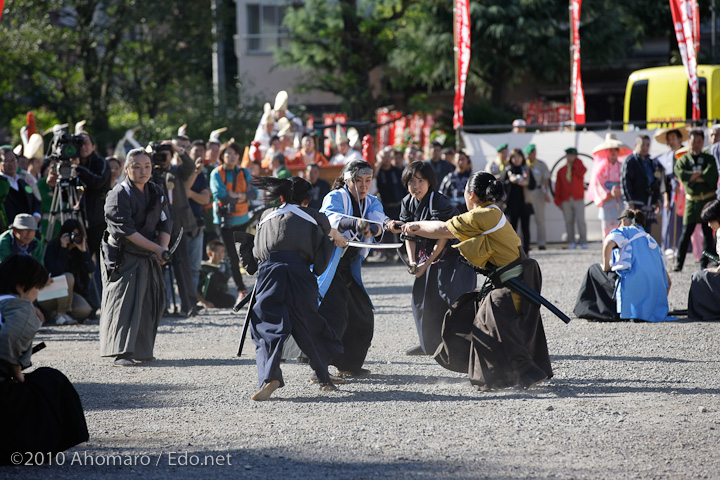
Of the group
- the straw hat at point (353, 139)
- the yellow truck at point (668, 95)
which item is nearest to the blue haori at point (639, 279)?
the straw hat at point (353, 139)

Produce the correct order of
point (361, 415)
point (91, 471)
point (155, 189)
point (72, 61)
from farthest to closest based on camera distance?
point (72, 61)
point (155, 189)
point (361, 415)
point (91, 471)

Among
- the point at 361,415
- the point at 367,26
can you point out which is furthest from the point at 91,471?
the point at 367,26

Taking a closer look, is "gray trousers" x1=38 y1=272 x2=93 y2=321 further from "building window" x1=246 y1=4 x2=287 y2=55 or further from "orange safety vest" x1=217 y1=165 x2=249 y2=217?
"building window" x1=246 y1=4 x2=287 y2=55

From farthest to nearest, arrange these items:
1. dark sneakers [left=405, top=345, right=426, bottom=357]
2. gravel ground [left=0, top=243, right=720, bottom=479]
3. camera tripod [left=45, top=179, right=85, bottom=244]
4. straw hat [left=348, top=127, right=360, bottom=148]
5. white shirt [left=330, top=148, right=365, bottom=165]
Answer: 1. straw hat [left=348, top=127, right=360, bottom=148]
2. white shirt [left=330, top=148, right=365, bottom=165]
3. camera tripod [left=45, top=179, right=85, bottom=244]
4. dark sneakers [left=405, top=345, right=426, bottom=357]
5. gravel ground [left=0, top=243, right=720, bottom=479]

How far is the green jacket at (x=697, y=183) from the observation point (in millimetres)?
12234

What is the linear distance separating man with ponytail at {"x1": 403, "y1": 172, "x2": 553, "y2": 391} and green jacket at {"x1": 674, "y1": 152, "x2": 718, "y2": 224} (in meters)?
6.43

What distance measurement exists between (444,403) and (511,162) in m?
10.3

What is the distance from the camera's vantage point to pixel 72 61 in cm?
2717

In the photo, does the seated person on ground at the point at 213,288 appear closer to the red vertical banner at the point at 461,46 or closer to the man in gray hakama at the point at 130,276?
the man in gray hakama at the point at 130,276

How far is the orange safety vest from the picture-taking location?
1164 cm

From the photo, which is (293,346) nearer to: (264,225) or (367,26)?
(264,225)

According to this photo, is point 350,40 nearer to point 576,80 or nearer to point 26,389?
point 576,80

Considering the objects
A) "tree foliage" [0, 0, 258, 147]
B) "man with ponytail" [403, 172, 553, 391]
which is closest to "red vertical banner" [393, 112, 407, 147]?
"tree foliage" [0, 0, 258, 147]

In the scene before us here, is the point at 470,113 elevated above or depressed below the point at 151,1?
below
